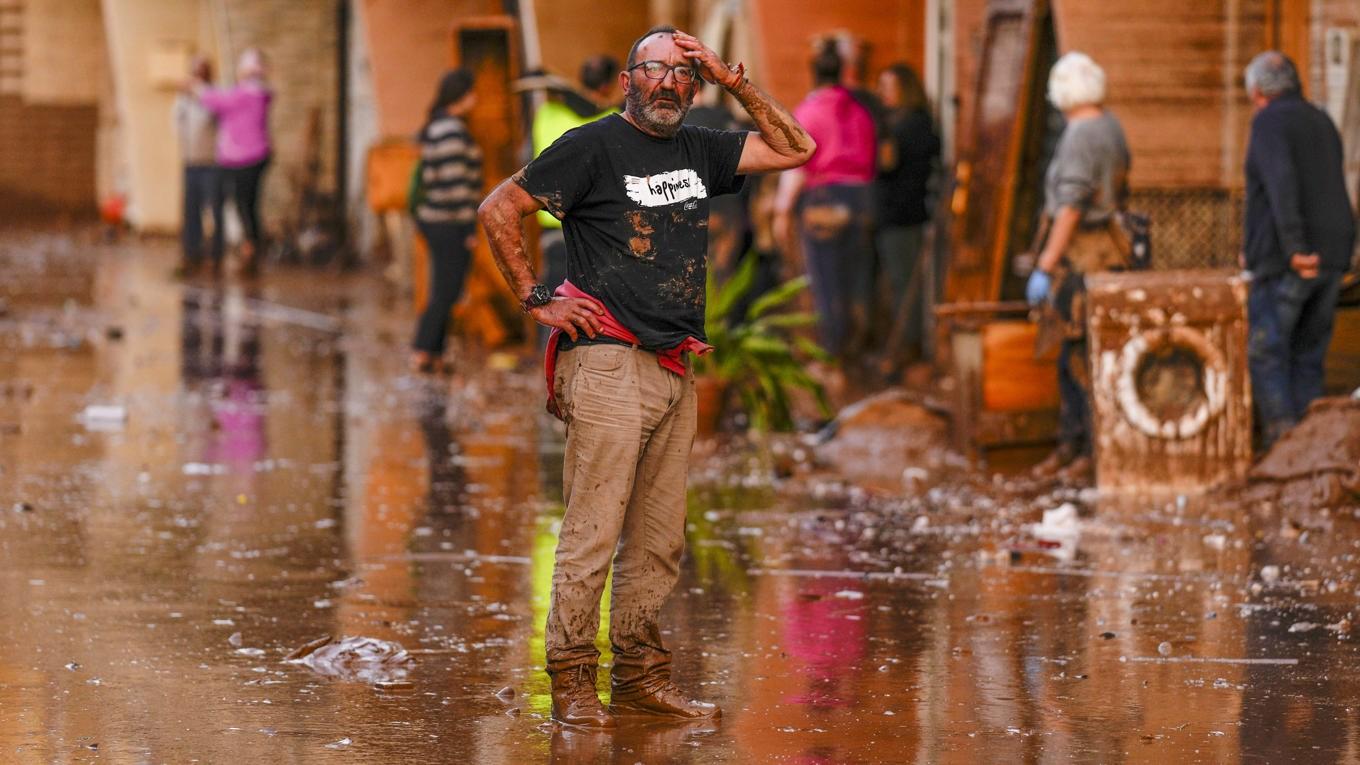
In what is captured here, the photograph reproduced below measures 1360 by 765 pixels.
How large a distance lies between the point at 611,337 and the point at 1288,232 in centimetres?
498

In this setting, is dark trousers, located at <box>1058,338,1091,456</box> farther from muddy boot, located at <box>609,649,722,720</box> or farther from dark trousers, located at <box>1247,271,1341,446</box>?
muddy boot, located at <box>609,649,722,720</box>

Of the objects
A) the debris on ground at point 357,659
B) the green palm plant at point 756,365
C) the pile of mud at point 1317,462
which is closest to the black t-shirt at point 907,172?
the green palm plant at point 756,365

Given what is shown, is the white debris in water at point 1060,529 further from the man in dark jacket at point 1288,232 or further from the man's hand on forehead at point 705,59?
the man's hand on forehead at point 705,59

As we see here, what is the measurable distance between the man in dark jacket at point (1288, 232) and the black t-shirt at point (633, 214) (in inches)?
186

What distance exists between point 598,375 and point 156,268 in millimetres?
22464

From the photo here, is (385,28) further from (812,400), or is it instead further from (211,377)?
(812,400)

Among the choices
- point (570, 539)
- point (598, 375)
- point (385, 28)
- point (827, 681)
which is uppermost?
point (385, 28)

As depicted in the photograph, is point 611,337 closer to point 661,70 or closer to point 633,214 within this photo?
point 633,214

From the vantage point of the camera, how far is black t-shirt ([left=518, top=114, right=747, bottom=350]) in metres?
6.36

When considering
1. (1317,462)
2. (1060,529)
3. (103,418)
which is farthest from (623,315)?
(103,418)

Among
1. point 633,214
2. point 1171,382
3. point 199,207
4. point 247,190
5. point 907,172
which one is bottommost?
point 1171,382

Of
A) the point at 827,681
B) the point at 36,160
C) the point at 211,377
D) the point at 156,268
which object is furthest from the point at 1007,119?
the point at 36,160

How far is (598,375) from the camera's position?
642 cm

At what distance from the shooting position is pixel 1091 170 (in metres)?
10.9
